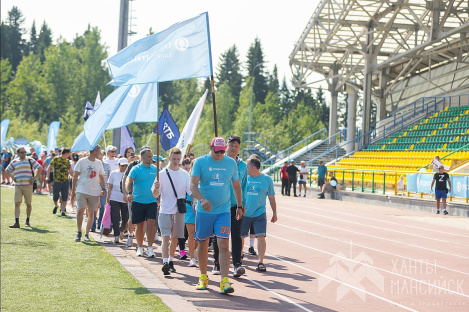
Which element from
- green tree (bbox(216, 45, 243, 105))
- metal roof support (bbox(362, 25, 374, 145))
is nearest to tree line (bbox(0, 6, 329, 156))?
green tree (bbox(216, 45, 243, 105))

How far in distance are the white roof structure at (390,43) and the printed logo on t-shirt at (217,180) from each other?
25334 mm

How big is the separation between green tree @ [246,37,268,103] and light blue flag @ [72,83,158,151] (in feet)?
359

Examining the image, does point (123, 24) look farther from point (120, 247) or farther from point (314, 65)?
point (314, 65)

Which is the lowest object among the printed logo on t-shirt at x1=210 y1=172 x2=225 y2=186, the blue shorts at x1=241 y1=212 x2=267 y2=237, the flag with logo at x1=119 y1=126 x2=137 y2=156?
the blue shorts at x1=241 y1=212 x2=267 y2=237

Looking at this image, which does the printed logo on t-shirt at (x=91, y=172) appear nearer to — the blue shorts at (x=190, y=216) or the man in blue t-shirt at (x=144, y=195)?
the man in blue t-shirt at (x=144, y=195)

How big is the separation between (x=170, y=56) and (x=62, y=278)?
362 cm

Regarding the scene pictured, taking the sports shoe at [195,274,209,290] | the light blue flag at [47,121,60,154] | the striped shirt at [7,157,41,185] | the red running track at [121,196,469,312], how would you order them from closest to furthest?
the red running track at [121,196,469,312]
the sports shoe at [195,274,209,290]
the striped shirt at [7,157,41,185]
the light blue flag at [47,121,60,154]

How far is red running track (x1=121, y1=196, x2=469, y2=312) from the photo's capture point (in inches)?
314

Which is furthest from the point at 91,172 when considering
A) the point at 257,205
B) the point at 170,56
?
the point at 257,205

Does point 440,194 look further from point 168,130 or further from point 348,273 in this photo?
point 348,273

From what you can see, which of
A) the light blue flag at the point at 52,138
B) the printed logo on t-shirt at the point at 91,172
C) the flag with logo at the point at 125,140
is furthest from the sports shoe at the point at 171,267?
the light blue flag at the point at 52,138

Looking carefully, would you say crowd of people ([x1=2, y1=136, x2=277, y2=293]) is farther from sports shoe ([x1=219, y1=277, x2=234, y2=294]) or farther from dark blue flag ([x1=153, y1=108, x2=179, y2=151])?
dark blue flag ([x1=153, y1=108, x2=179, y2=151])

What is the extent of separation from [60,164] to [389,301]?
41.8ft

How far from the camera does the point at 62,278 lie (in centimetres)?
875
